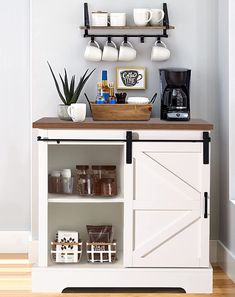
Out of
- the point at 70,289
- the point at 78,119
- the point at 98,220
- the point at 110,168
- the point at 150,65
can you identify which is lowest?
the point at 70,289

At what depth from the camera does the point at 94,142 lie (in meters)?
4.09

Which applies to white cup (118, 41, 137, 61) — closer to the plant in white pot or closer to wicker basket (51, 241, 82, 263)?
the plant in white pot

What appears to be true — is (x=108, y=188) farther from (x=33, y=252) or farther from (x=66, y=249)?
(x=33, y=252)

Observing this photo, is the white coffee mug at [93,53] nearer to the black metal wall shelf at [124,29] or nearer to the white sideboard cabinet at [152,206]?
the black metal wall shelf at [124,29]

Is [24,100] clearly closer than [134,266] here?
No

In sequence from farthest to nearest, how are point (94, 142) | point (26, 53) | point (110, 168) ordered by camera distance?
1. point (26, 53)
2. point (110, 168)
3. point (94, 142)

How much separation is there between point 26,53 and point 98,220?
1.24 metres

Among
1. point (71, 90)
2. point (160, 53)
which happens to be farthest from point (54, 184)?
point (160, 53)

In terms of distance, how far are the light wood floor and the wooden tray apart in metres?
1.02

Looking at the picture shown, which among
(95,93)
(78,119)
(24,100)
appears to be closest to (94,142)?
(78,119)

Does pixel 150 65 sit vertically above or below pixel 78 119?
above

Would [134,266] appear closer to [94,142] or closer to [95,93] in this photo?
[94,142]

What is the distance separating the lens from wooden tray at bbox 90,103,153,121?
4.22m

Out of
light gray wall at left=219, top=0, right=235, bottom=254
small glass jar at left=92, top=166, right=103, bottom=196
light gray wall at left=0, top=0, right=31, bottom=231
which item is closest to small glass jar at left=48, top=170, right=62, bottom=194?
small glass jar at left=92, top=166, right=103, bottom=196
